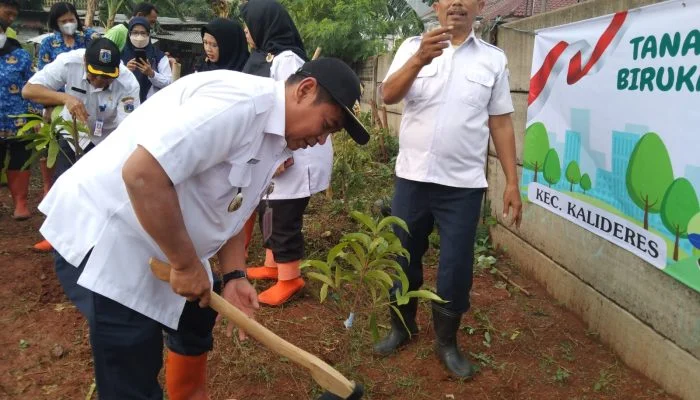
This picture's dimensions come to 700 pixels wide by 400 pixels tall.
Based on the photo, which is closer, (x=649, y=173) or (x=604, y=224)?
(x=649, y=173)

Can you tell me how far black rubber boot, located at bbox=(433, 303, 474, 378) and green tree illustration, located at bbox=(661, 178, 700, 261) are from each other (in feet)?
3.30

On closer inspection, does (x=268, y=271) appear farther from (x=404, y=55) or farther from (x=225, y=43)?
(x=404, y=55)

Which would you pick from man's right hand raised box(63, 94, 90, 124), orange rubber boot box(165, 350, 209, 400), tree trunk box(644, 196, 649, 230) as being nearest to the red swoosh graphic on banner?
tree trunk box(644, 196, 649, 230)

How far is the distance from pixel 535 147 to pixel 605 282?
941 millimetres

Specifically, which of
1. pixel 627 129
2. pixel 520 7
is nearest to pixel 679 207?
pixel 627 129

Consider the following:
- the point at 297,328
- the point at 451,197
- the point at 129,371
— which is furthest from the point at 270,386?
the point at 451,197

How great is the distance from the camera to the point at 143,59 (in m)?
5.41

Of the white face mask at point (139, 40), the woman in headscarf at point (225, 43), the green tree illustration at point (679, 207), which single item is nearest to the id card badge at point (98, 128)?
the woman in headscarf at point (225, 43)

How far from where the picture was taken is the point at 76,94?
12.4 ft

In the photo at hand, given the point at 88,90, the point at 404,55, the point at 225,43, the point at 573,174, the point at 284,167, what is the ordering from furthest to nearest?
the point at 225,43
the point at 88,90
the point at 284,167
the point at 573,174
the point at 404,55

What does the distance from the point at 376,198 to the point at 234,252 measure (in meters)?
3.69

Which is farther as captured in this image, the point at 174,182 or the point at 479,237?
the point at 479,237

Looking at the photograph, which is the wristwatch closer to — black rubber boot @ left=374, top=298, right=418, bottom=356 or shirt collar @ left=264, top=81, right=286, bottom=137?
shirt collar @ left=264, top=81, right=286, bottom=137

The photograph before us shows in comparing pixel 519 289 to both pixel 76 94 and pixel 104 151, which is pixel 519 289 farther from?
pixel 76 94
